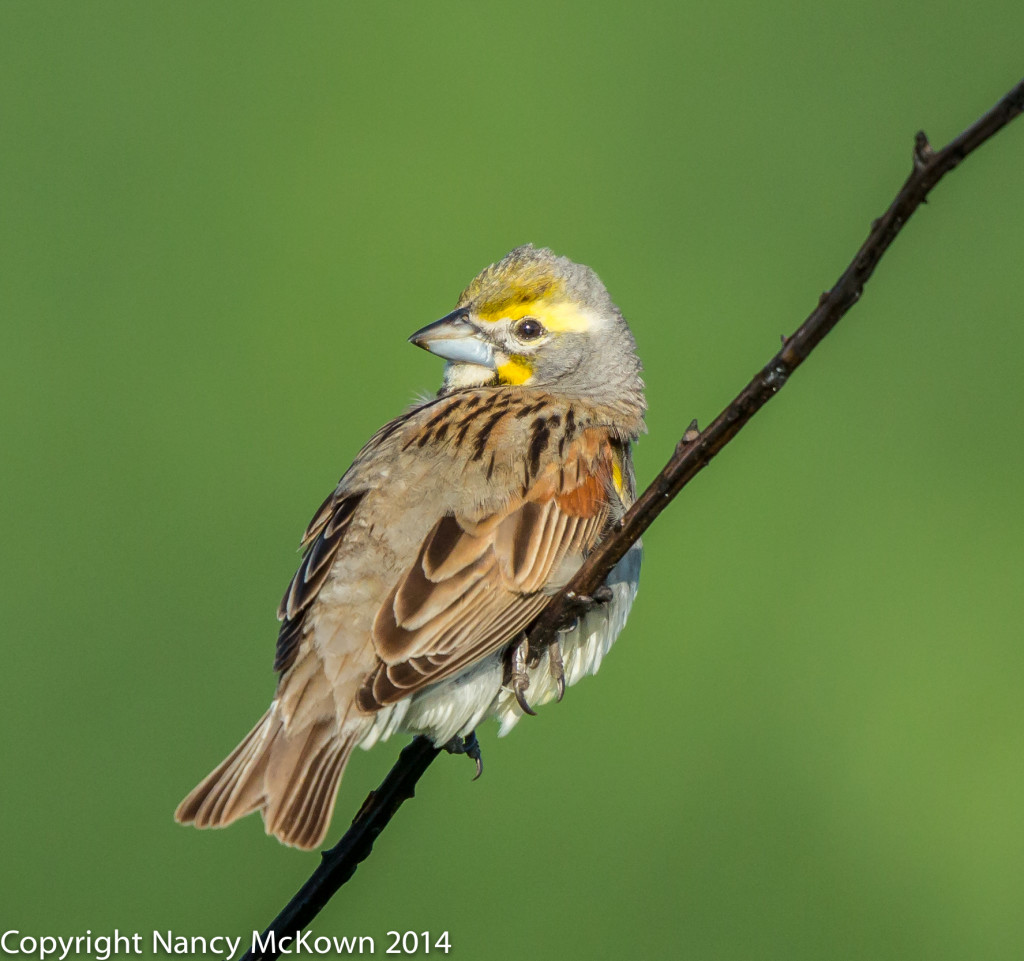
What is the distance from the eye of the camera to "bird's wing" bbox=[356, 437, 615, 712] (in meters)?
3.64

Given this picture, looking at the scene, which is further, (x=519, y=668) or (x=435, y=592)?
(x=519, y=668)

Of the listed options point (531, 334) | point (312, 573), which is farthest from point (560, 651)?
point (531, 334)

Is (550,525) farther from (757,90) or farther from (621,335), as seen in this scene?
(757,90)

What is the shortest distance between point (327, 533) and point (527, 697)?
2.43 ft

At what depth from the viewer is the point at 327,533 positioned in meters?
4.05

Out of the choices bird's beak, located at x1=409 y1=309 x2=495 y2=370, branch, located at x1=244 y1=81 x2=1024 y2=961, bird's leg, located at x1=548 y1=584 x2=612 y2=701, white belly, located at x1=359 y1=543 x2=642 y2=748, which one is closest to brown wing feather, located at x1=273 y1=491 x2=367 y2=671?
white belly, located at x1=359 y1=543 x2=642 y2=748

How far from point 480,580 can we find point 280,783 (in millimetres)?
722

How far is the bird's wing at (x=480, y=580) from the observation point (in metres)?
3.64

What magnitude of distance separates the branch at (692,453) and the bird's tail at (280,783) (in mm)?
200

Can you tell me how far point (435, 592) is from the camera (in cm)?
374

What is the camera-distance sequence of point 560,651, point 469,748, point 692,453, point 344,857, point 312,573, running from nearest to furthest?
point 692,453
point 344,857
point 312,573
point 560,651
point 469,748

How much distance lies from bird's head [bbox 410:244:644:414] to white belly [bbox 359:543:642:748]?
2.54ft

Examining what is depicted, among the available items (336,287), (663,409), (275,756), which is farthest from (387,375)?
(275,756)

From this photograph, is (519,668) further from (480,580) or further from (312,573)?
(312,573)
